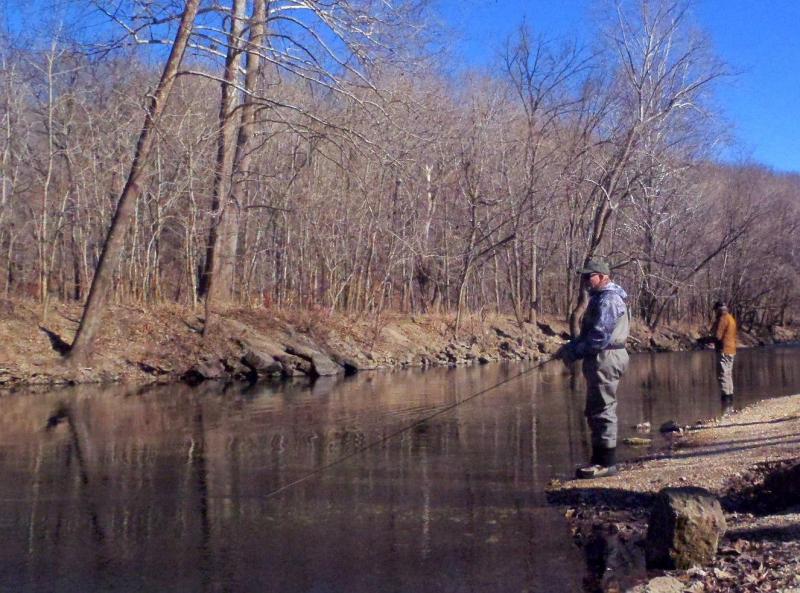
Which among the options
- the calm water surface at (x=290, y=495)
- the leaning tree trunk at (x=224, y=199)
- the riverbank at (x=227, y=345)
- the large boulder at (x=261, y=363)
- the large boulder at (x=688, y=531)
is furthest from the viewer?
the large boulder at (x=261, y=363)

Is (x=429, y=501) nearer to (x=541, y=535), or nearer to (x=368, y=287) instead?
(x=541, y=535)

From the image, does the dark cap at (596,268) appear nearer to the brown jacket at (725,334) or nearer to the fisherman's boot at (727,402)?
the fisherman's boot at (727,402)

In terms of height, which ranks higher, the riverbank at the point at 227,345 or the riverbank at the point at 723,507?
the riverbank at the point at 227,345

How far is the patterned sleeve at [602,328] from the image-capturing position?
8.58 metres

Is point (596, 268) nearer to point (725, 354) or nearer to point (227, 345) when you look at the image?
point (725, 354)

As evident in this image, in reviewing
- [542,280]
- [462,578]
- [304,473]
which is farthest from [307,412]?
[542,280]

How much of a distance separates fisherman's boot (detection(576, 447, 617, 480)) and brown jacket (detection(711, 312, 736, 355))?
686 cm

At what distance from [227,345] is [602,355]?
1528 cm

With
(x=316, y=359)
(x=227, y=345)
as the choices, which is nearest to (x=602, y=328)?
(x=316, y=359)

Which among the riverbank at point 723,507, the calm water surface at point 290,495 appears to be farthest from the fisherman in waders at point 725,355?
the riverbank at point 723,507

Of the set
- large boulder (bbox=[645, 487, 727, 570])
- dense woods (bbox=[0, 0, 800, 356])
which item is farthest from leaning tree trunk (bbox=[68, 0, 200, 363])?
large boulder (bbox=[645, 487, 727, 570])

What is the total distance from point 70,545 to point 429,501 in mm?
2810

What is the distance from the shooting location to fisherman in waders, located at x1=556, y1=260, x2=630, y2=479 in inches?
338

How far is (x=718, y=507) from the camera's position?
5500mm
